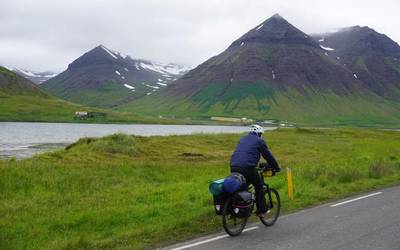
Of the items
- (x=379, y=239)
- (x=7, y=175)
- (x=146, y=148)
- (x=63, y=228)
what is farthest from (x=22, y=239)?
(x=146, y=148)

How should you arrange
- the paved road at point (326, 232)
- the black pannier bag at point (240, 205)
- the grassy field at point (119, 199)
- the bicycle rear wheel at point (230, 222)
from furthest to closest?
1. the grassy field at point (119, 199)
2. the black pannier bag at point (240, 205)
3. the bicycle rear wheel at point (230, 222)
4. the paved road at point (326, 232)

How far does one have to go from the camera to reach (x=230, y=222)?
12531 millimetres

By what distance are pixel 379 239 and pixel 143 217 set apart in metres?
6.80

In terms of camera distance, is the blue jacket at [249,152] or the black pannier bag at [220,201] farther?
the blue jacket at [249,152]

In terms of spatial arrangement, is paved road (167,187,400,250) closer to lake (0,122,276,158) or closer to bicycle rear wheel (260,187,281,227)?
bicycle rear wheel (260,187,281,227)

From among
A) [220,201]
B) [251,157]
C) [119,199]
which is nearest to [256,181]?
[251,157]

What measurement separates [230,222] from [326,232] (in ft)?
7.99

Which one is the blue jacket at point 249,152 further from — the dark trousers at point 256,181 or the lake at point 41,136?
the lake at point 41,136

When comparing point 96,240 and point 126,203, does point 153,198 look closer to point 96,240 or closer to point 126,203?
point 126,203

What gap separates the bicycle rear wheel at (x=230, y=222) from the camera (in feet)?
38.9

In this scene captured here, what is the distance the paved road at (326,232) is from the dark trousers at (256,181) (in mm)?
625

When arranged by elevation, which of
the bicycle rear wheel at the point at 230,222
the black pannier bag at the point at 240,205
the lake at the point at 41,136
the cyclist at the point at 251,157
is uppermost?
the cyclist at the point at 251,157

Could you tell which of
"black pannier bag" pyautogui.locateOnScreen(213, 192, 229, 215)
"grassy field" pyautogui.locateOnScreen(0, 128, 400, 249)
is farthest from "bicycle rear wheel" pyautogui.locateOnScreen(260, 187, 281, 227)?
"black pannier bag" pyautogui.locateOnScreen(213, 192, 229, 215)

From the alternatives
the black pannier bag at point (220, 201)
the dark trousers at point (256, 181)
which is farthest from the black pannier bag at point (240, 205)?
the dark trousers at point (256, 181)
